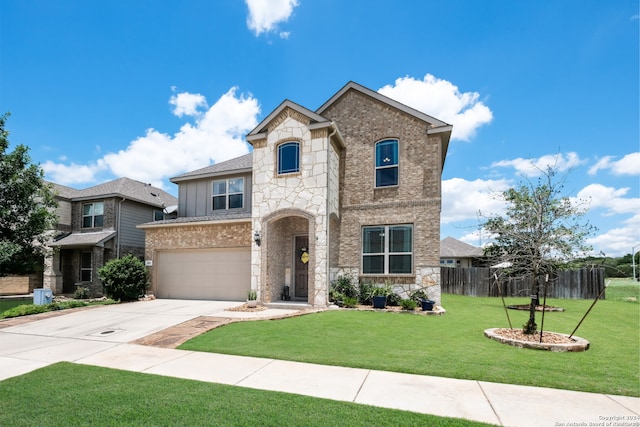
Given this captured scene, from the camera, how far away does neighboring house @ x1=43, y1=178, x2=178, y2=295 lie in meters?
18.5

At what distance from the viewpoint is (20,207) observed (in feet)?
47.9

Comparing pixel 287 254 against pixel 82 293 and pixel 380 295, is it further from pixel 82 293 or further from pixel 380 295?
pixel 82 293

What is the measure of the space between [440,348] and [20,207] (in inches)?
696

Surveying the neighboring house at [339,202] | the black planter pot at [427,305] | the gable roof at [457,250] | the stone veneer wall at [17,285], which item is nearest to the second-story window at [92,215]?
the stone veneer wall at [17,285]

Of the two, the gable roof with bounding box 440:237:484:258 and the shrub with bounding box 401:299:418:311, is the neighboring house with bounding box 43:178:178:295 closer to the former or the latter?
the shrub with bounding box 401:299:418:311

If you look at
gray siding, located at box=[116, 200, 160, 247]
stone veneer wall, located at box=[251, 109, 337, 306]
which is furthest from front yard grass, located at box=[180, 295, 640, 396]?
gray siding, located at box=[116, 200, 160, 247]

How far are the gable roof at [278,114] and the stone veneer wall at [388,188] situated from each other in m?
1.73

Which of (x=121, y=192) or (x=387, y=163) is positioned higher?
(x=387, y=163)

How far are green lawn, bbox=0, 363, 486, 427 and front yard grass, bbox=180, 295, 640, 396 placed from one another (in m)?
1.68

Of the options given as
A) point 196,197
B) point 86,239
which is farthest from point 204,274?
point 86,239

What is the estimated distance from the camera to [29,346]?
733 cm

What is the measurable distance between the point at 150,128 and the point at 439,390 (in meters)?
19.2

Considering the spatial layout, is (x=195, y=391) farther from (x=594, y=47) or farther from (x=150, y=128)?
(x=150, y=128)

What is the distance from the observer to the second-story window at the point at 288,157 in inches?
516
